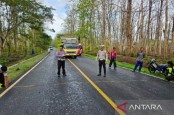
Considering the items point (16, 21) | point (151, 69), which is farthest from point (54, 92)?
point (16, 21)

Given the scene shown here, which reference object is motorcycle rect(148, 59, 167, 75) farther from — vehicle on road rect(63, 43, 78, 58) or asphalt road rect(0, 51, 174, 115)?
vehicle on road rect(63, 43, 78, 58)

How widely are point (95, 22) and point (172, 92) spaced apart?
165 feet

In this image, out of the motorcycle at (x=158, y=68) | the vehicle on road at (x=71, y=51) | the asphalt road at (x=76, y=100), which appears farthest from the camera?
the vehicle on road at (x=71, y=51)

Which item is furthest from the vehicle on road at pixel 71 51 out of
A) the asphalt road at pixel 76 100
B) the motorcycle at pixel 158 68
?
the asphalt road at pixel 76 100

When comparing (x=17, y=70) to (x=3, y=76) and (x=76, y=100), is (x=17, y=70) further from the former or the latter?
(x=76, y=100)

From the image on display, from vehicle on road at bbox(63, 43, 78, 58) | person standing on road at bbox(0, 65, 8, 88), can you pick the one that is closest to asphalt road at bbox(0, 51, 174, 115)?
person standing on road at bbox(0, 65, 8, 88)

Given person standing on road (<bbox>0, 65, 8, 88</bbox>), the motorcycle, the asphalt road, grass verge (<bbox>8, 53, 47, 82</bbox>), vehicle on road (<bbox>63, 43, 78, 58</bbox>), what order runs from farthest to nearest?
1. vehicle on road (<bbox>63, 43, 78, 58</bbox>)
2. grass verge (<bbox>8, 53, 47, 82</bbox>)
3. the motorcycle
4. person standing on road (<bbox>0, 65, 8, 88</bbox>)
5. the asphalt road

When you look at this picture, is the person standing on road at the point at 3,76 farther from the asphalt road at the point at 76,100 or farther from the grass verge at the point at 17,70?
the grass verge at the point at 17,70

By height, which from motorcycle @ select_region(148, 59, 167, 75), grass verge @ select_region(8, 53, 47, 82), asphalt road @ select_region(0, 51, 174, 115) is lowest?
grass verge @ select_region(8, 53, 47, 82)

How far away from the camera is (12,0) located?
123ft

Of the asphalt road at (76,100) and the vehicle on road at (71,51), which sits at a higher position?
the vehicle on road at (71,51)

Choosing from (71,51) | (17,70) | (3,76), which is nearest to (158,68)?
(3,76)

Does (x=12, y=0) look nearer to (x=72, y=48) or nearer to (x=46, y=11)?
(x=46, y=11)

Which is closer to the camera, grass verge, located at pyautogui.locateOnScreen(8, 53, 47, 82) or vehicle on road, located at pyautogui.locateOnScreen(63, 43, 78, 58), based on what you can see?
grass verge, located at pyautogui.locateOnScreen(8, 53, 47, 82)
